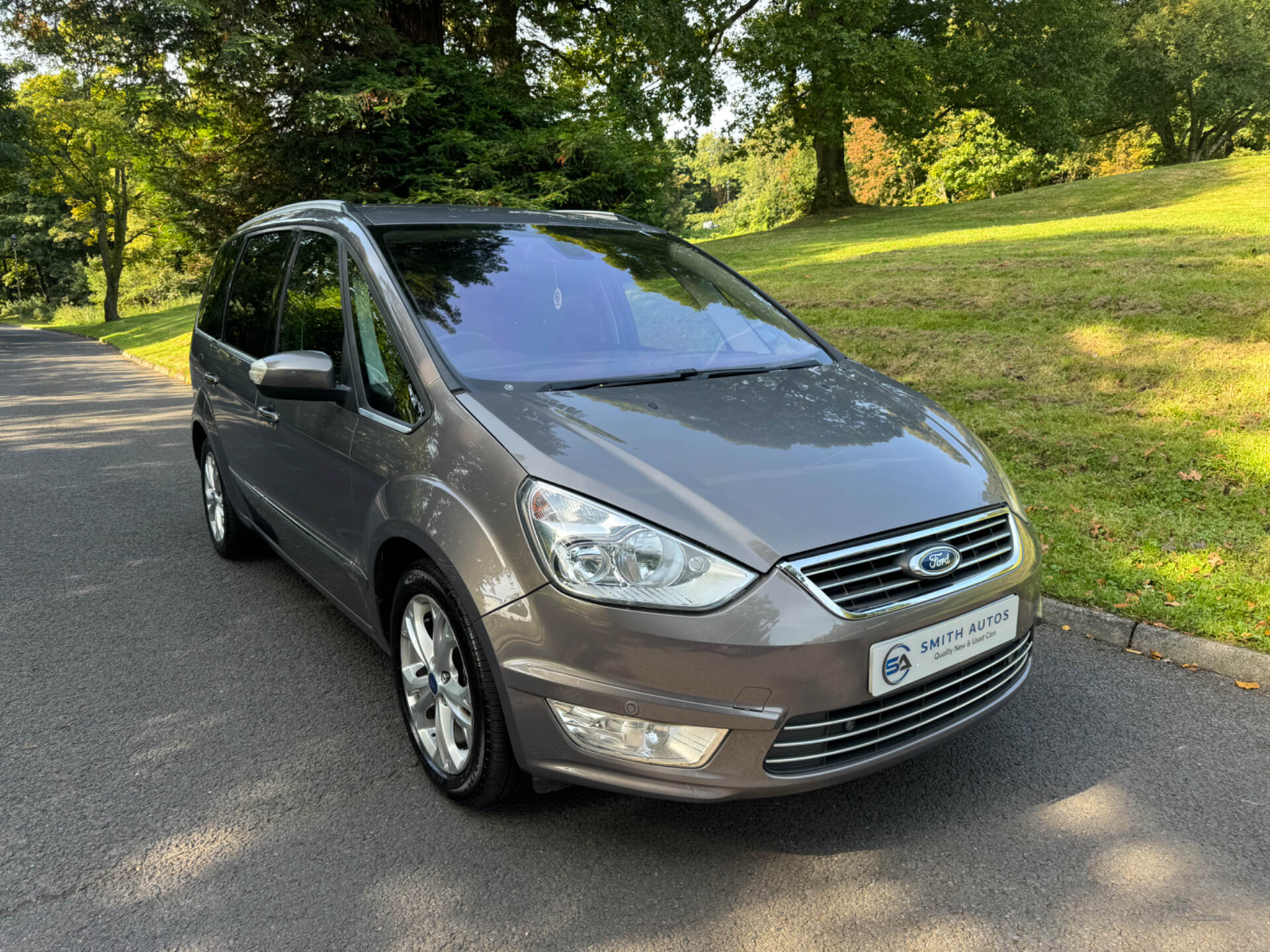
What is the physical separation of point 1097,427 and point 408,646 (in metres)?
5.46

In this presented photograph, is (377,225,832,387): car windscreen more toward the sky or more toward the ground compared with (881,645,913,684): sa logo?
more toward the sky

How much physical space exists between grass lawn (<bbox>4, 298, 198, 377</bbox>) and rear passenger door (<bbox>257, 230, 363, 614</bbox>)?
8635 mm

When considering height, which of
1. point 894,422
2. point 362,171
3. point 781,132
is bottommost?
point 894,422

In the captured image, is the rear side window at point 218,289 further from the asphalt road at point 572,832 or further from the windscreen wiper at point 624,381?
the windscreen wiper at point 624,381

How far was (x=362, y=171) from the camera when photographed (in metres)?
13.6

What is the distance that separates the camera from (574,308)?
3.50 m

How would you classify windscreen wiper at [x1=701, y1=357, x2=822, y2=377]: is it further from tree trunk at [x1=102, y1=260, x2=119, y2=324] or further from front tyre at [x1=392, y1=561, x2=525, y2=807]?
tree trunk at [x1=102, y1=260, x2=119, y2=324]

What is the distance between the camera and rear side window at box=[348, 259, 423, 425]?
9.63 ft

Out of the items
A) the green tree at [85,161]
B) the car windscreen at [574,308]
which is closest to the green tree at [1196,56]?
the car windscreen at [574,308]

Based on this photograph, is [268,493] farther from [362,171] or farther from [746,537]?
[362,171]

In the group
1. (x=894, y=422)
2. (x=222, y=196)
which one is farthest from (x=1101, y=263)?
(x=222, y=196)

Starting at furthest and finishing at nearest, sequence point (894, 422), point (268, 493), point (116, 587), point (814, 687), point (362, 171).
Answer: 1. point (362, 171)
2. point (116, 587)
3. point (268, 493)
4. point (894, 422)
5. point (814, 687)

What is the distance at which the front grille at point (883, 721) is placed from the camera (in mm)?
2309

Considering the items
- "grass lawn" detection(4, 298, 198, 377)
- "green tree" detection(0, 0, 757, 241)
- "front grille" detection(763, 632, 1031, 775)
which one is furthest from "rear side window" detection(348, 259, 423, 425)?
"grass lawn" detection(4, 298, 198, 377)
